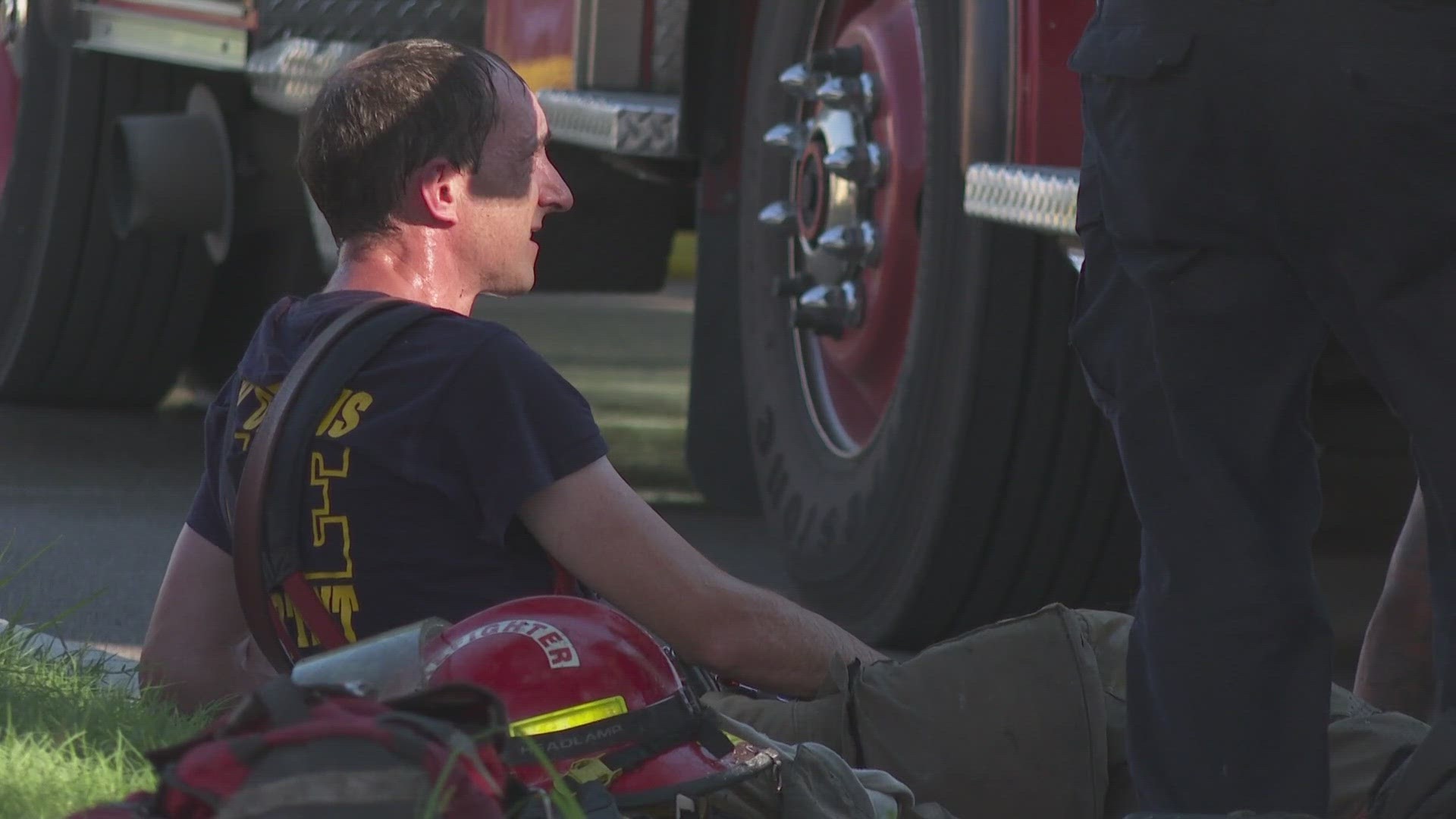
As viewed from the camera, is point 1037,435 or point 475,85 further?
point 1037,435

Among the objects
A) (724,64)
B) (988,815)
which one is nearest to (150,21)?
(724,64)

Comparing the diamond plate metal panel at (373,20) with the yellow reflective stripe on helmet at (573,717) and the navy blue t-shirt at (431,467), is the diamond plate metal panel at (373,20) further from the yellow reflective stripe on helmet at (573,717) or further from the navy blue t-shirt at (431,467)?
the yellow reflective stripe on helmet at (573,717)

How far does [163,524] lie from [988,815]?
2597 mm

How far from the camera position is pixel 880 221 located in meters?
3.65

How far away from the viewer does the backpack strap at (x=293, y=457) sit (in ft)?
7.17

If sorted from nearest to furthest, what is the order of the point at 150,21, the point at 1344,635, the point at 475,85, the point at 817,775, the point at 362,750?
Answer: 1. the point at 362,750
2. the point at 817,775
3. the point at 475,85
4. the point at 1344,635
5. the point at 150,21

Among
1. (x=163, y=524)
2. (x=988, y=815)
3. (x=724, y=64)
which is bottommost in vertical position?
(x=163, y=524)

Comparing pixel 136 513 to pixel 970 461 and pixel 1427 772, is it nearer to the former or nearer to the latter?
pixel 970 461

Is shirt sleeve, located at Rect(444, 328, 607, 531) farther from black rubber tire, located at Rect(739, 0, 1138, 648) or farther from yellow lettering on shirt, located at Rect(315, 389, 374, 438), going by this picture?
black rubber tire, located at Rect(739, 0, 1138, 648)

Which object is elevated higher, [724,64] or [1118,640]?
[724,64]

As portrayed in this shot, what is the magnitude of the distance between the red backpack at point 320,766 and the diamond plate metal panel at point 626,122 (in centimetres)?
272

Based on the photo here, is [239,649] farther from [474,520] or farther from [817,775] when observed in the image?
[817,775]

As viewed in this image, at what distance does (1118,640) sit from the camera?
8.47ft

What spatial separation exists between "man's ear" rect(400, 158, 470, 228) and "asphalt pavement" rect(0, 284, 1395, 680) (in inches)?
32.4
